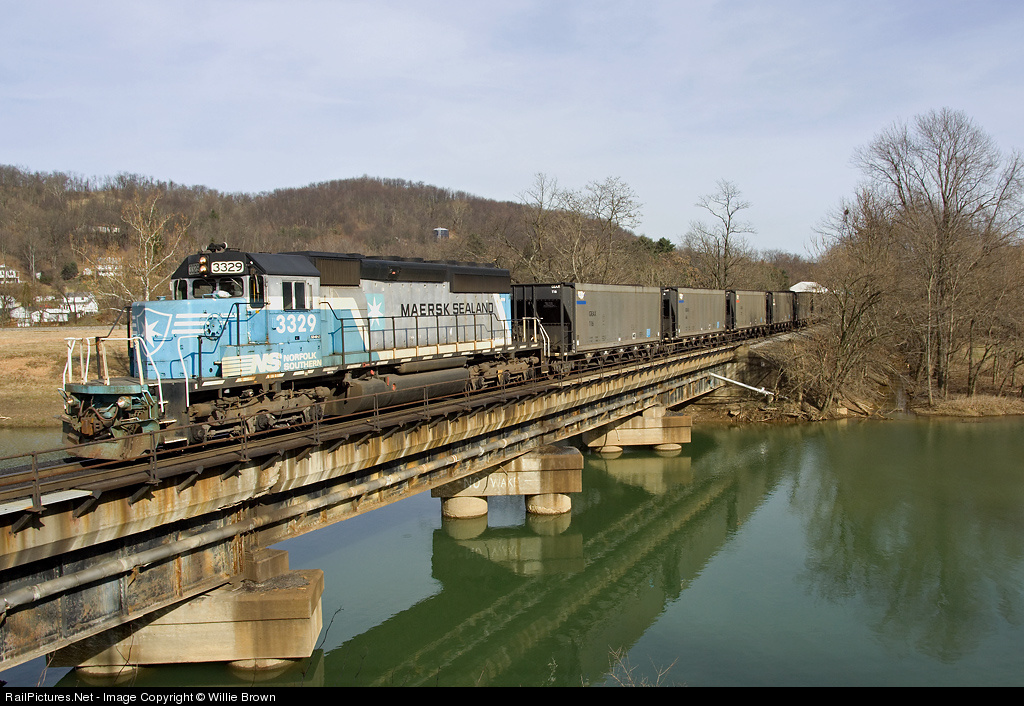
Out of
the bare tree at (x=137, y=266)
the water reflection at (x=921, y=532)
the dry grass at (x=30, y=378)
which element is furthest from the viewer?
the dry grass at (x=30, y=378)

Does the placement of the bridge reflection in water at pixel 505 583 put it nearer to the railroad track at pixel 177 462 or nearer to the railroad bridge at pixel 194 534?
the railroad bridge at pixel 194 534

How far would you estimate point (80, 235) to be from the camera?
93000mm

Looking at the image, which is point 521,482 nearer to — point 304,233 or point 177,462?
point 177,462

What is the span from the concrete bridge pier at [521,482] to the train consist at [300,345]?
9.23 feet

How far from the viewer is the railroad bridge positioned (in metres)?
8.64

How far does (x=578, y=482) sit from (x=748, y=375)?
921 inches

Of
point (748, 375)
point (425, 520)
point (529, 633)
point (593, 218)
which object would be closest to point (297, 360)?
point (529, 633)

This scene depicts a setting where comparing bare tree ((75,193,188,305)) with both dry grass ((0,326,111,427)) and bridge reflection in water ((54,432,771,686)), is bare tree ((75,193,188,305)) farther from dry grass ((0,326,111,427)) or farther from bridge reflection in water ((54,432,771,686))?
bridge reflection in water ((54,432,771,686))

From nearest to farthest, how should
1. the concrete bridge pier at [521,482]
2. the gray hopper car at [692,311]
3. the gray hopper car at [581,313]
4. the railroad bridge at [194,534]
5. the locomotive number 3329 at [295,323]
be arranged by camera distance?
the railroad bridge at [194,534] < the locomotive number 3329 at [295,323] < the concrete bridge pier at [521,482] < the gray hopper car at [581,313] < the gray hopper car at [692,311]

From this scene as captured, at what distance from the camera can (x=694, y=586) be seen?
18.0 meters

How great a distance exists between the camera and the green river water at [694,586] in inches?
529

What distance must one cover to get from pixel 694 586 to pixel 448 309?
1036 centimetres

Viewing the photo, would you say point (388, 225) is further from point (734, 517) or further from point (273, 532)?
point (273, 532)

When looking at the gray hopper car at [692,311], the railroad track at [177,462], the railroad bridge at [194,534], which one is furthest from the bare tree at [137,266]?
the gray hopper car at [692,311]
